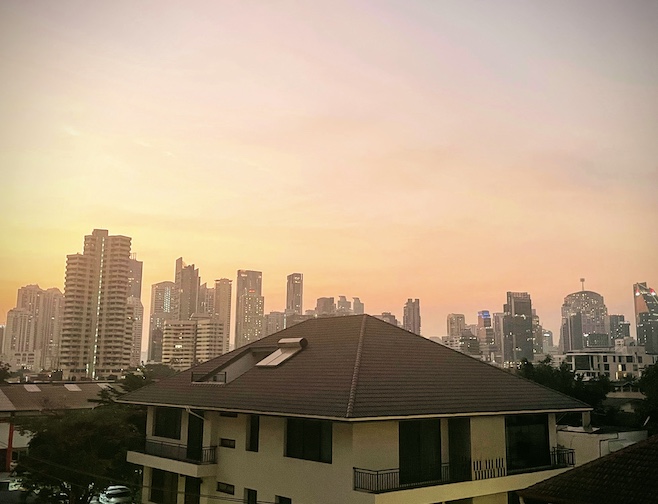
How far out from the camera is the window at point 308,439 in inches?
643

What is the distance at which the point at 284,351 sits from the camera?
21.2 m

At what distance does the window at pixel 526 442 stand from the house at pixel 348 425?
0.15 ft

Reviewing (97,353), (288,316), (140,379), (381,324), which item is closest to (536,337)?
(288,316)

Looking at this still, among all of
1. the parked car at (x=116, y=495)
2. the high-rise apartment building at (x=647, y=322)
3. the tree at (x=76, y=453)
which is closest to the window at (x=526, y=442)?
the tree at (x=76, y=453)

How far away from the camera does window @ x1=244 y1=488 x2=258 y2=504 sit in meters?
18.2

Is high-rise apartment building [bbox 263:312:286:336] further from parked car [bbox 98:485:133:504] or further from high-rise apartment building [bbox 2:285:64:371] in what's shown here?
parked car [bbox 98:485:133:504]

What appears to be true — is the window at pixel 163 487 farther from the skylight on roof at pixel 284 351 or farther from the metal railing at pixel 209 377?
the skylight on roof at pixel 284 351

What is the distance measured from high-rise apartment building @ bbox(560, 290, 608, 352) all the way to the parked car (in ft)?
566

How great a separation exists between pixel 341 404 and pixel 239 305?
175 m

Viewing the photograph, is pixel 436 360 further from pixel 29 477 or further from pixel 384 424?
pixel 29 477

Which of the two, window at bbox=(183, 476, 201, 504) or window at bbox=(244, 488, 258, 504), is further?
window at bbox=(183, 476, 201, 504)

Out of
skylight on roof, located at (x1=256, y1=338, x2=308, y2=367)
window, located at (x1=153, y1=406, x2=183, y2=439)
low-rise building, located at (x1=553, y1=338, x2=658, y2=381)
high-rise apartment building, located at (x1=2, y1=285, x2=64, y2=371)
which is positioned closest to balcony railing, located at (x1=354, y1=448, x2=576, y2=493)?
skylight on roof, located at (x1=256, y1=338, x2=308, y2=367)

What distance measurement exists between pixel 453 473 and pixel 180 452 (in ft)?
30.2

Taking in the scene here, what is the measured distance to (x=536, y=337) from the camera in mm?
189625
